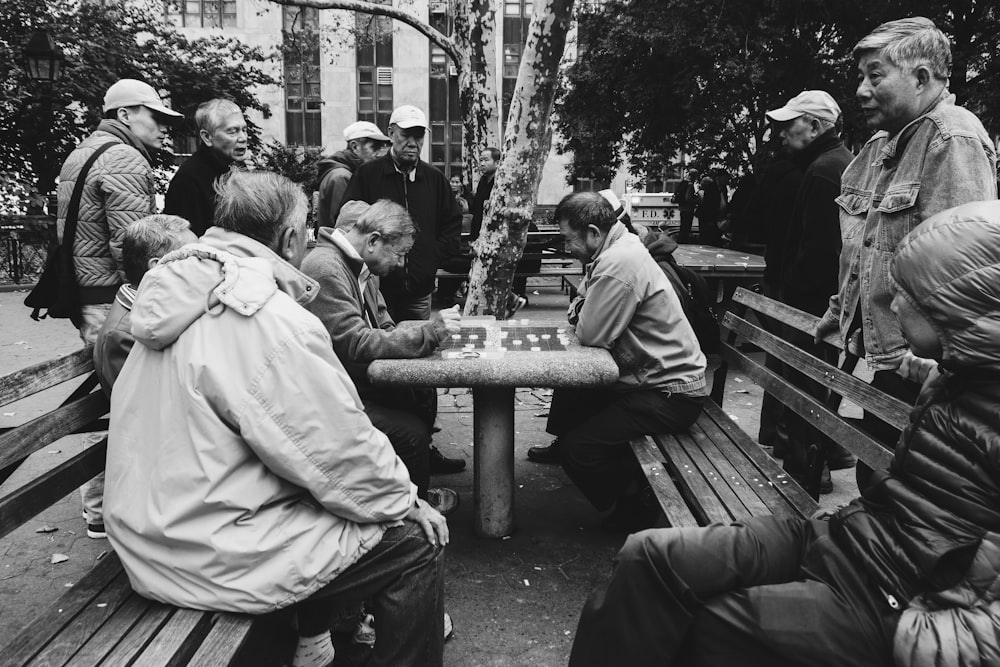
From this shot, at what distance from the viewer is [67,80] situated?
1425cm

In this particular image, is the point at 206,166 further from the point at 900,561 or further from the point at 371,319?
the point at 900,561

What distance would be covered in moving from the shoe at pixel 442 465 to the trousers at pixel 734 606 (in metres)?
2.98

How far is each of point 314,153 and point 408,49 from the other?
10.3 meters

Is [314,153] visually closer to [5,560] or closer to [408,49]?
[408,49]

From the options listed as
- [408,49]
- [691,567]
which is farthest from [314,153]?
[691,567]

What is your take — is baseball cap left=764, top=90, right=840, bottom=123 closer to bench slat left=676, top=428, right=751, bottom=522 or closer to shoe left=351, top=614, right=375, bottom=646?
bench slat left=676, top=428, right=751, bottom=522

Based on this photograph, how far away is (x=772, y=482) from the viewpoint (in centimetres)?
325

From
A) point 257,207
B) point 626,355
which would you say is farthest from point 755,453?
point 257,207

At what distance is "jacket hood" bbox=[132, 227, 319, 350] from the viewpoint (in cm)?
217

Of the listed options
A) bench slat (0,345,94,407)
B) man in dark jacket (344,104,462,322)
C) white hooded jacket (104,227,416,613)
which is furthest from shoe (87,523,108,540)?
man in dark jacket (344,104,462,322)

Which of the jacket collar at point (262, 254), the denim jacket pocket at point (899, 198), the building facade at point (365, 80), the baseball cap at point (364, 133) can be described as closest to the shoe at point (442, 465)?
the jacket collar at point (262, 254)

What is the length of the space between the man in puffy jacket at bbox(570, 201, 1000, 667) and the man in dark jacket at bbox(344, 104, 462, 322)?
12.4ft

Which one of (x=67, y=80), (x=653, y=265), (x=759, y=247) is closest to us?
(x=653, y=265)

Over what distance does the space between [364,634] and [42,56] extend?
12399 mm
